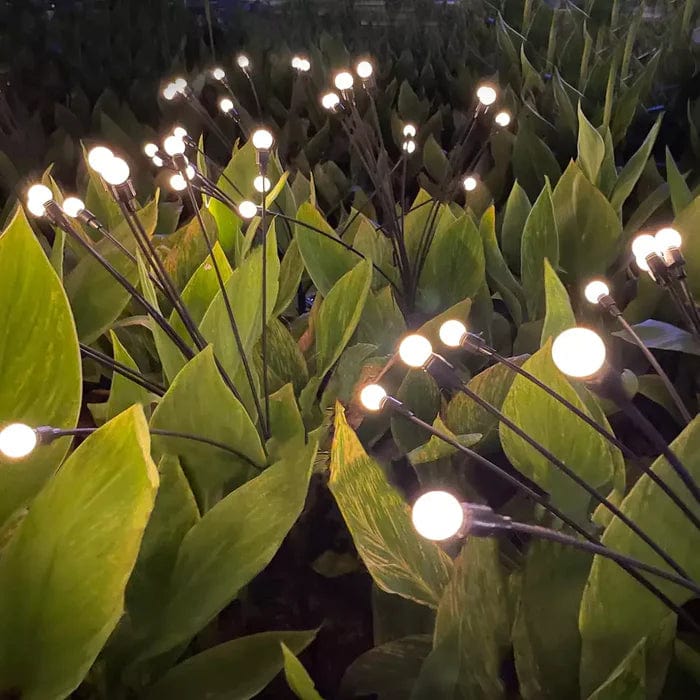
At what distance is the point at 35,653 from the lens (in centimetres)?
27

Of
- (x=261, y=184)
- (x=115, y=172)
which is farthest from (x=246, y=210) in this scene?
(x=115, y=172)

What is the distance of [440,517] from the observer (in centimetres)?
22

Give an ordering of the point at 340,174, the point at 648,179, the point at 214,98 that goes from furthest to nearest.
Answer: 1. the point at 214,98
2. the point at 340,174
3. the point at 648,179

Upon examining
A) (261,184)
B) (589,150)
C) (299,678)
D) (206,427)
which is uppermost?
(589,150)

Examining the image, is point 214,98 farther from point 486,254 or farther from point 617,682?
point 617,682

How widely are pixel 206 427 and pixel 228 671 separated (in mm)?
108

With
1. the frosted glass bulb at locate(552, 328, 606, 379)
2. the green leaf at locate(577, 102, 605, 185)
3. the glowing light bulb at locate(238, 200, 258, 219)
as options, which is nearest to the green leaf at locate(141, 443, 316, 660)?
the frosted glass bulb at locate(552, 328, 606, 379)

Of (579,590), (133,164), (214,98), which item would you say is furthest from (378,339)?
(214,98)

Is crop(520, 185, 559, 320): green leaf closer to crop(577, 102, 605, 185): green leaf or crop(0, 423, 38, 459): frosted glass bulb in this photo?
crop(577, 102, 605, 185): green leaf

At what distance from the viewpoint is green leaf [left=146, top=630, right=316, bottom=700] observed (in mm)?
315

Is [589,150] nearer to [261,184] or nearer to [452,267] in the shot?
[452,267]

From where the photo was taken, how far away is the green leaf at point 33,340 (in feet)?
0.97

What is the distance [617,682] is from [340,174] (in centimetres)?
75

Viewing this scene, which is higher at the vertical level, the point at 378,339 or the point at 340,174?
the point at 340,174
